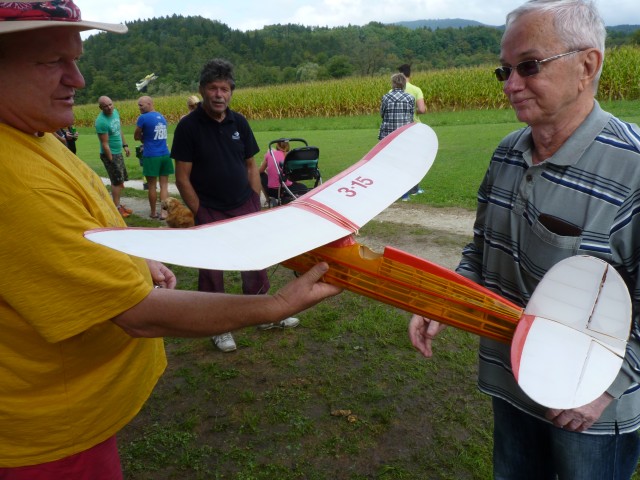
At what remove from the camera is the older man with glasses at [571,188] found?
1.42m

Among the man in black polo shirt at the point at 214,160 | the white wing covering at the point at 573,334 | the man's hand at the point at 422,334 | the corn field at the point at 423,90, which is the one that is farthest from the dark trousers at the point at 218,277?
the corn field at the point at 423,90

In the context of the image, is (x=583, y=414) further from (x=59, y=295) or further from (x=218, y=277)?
(x=218, y=277)

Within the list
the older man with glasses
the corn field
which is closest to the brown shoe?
Result: the older man with glasses

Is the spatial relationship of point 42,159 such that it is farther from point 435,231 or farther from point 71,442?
point 435,231

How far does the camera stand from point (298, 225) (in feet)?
4.03

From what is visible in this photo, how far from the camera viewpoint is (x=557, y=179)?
1.53 metres

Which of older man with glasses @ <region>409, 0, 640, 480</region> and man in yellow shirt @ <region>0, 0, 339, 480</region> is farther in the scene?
older man with glasses @ <region>409, 0, 640, 480</region>

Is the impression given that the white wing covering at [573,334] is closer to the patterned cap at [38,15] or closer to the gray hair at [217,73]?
the patterned cap at [38,15]

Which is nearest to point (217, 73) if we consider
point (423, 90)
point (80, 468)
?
point (80, 468)

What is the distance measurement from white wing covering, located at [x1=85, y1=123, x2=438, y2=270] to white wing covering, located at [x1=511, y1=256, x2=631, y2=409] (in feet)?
1.78

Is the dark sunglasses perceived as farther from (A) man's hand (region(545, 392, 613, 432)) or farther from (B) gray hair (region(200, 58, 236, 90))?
(B) gray hair (region(200, 58, 236, 90))

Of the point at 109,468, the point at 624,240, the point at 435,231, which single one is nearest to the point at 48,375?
the point at 109,468

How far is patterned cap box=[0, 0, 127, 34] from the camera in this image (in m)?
1.12

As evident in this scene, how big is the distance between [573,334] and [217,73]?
3.54m
